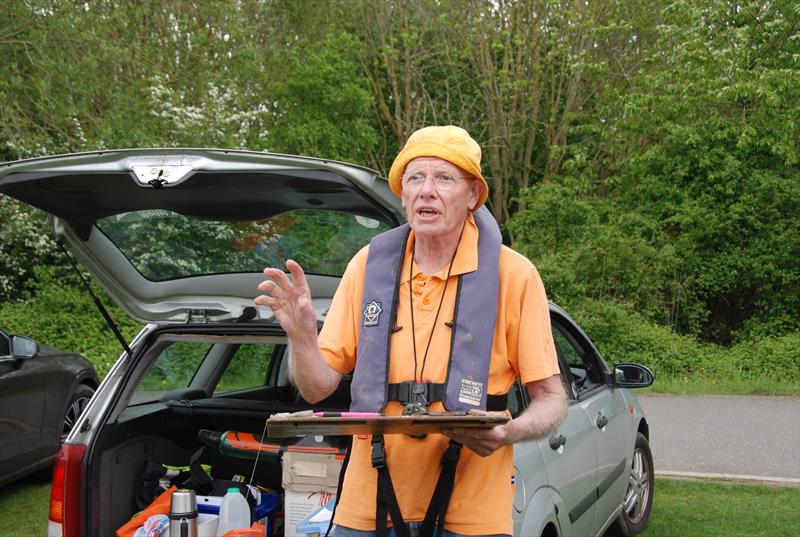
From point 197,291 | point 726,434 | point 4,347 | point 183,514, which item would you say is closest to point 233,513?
point 183,514

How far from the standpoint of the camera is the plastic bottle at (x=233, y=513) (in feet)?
13.7

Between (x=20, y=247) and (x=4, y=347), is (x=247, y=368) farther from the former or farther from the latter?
(x=20, y=247)

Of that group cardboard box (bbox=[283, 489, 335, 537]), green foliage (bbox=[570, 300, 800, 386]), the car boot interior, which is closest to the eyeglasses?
the car boot interior

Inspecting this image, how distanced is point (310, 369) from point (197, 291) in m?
1.79

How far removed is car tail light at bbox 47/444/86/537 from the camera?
3.63m

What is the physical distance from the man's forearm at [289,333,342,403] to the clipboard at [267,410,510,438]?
0.27m

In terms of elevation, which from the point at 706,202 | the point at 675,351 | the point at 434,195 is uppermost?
the point at 706,202

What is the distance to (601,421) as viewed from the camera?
Answer: 4867 mm

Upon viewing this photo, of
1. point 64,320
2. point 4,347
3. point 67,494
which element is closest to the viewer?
point 67,494

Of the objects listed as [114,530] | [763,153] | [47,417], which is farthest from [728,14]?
[114,530]

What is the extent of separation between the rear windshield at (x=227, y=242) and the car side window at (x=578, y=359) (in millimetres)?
1450

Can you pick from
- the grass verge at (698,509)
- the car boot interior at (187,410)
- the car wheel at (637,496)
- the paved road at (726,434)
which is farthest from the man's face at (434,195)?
the paved road at (726,434)

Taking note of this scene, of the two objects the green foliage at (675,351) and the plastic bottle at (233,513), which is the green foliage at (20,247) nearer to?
the green foliage at (675,351)

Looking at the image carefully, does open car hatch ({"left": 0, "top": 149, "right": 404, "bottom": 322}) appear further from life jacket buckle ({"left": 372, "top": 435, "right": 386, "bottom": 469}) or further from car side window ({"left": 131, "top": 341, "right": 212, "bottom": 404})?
life jacket buckle ({"left": 372, "top": 435, "right": 386, "bottom": 469})
